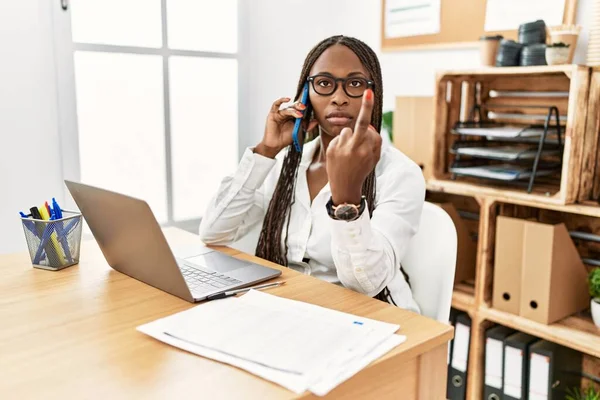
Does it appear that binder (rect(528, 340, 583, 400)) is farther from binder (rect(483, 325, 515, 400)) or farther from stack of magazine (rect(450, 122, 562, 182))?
stack of magazine (rect(450, 122, 562, 182))

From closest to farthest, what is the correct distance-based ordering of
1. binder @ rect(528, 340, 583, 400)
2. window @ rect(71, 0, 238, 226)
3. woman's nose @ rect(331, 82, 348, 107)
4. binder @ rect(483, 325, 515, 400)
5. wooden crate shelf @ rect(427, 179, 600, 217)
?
woman's nose @ rect(331, 82, 348, 107), wooden crate shelf @ rect(427, 179, 600, 217), binder @ rect(528, 340, 583, 400), binder @ rect(483, 325, 515, 400), window @ rect(71, 0, 238, 226)

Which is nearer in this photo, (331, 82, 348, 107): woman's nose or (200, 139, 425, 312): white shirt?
(200, 139, 425, 312): white shirt

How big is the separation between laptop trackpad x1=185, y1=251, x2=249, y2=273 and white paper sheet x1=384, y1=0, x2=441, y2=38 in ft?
4.56

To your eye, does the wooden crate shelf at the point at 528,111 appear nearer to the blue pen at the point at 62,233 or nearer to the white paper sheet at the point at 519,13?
the white paper sheet at the point at 519,13

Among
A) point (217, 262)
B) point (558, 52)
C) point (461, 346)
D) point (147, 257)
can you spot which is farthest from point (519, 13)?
point (147, 257)

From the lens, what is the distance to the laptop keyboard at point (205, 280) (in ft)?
3.42

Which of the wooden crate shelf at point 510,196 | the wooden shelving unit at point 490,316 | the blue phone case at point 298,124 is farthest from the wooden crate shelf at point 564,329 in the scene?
the blue phone case at point 298,124

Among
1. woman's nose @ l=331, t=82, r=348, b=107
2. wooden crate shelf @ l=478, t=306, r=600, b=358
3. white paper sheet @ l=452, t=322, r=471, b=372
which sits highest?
woman's nose @ l=331, t=82, r=348, b=107

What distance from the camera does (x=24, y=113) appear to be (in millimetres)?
2170

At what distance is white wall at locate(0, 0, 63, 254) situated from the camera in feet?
6.94

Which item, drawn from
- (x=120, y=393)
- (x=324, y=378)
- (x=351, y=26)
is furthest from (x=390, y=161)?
(x=351, y=26)

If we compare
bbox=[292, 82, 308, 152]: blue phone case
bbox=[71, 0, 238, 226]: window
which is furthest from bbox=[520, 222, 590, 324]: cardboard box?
bbox=[71, 0, 238, 226]: window

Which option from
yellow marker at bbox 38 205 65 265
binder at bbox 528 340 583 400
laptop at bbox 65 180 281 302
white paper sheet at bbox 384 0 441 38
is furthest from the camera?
Answer: white paper sheet at bbox 384 0 441 38

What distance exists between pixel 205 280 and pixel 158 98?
1754 mm
